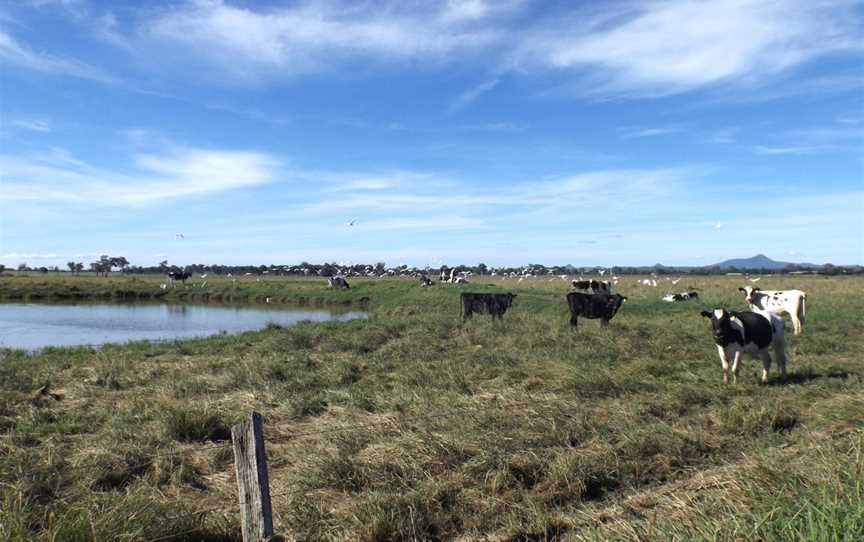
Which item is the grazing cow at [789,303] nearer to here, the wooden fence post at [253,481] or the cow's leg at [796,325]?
the cow's leg at [796,325]

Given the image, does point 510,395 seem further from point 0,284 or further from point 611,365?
point 0,284

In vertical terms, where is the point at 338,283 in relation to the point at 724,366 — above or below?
above

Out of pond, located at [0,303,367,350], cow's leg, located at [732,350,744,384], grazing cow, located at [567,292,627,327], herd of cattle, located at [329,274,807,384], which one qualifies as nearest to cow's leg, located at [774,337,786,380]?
herd of cattle, located at [329,274,807,384]

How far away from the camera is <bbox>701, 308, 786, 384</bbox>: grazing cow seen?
349 inches

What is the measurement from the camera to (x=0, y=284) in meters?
46.9

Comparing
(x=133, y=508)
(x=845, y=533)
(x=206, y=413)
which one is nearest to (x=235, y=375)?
(x=206, y=413)

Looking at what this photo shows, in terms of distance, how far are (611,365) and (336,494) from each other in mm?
6657

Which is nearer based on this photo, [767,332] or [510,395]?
[510,395]

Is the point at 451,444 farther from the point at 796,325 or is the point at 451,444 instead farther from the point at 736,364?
the point at 796,325

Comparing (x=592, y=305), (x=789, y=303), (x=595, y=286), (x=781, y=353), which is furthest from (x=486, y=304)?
(x=781, y=353)

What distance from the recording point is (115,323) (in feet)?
80.8

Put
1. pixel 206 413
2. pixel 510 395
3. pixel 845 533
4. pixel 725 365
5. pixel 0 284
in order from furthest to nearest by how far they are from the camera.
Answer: pixel 0 284 → pixel 725 365 → pixel 510 395 → pixel 206 413 → pixel 845 533

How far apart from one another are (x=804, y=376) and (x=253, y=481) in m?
9.19

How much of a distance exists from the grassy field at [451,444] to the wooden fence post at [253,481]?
0.56 meters
